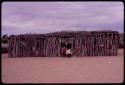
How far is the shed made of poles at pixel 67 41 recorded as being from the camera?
17344 millimetres

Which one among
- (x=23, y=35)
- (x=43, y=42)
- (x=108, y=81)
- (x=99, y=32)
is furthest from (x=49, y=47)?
(x=108, y=81)

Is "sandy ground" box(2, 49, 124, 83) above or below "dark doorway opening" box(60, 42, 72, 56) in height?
above

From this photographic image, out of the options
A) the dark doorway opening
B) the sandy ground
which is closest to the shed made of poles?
the dark doorway opening

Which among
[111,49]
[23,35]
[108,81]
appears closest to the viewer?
[108,81]

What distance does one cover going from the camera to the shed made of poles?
1734 cm

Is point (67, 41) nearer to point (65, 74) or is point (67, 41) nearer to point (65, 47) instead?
point (65, 47)

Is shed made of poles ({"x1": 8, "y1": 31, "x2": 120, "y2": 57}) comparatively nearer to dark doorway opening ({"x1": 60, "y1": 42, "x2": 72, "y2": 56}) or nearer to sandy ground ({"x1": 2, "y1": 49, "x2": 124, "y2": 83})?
dark doorway opening ({"x1": 60, "y1": 42, "x2": 72, "y2": 56})

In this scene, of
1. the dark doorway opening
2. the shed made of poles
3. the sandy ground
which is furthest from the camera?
the dark doorway opening

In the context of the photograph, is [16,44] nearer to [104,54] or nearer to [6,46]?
[6,46]

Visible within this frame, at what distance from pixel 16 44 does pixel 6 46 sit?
1559 mm

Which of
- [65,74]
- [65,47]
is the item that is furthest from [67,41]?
[65,74]

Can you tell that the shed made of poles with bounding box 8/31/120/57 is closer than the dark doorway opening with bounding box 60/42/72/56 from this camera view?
Yes

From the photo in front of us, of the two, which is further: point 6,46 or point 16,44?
point 6,46

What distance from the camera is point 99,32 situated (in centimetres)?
1752
